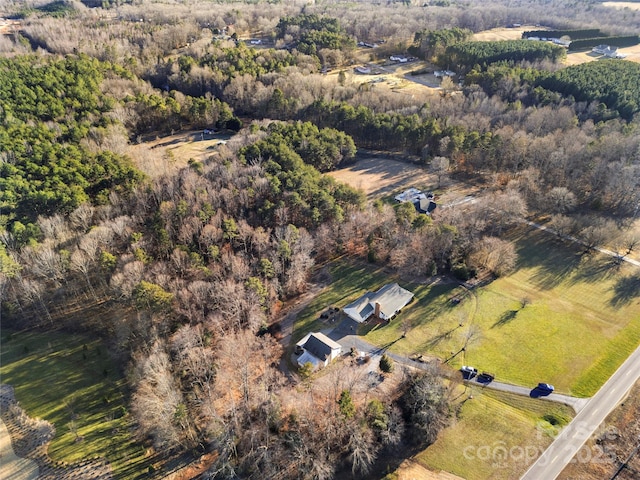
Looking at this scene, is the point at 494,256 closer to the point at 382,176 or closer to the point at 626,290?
the point at 626,290

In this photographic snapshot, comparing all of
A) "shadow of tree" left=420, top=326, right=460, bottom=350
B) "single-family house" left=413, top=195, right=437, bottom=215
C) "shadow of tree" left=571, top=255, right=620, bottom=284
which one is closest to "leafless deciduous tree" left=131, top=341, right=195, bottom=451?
"shadow of tree" left=420, top=326, right=460, bottom=350

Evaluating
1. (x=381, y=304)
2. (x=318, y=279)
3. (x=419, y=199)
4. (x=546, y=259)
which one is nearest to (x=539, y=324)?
(x=546, y=259)

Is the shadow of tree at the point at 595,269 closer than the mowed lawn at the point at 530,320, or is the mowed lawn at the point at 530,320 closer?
the mowed lawn at the point at 530,320

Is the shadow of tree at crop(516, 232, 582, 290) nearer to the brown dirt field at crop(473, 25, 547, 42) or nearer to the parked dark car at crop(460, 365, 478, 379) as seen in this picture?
the parked dark car at crop(460, 365, 478, 379)

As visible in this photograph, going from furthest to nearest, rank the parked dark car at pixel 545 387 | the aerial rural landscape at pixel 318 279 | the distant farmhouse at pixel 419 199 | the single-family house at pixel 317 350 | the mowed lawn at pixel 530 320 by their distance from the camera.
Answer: the distant farmhouse at pixel 419 199
the mowed lawn at pixel 530 320
the single-family house at pixel 317 350
the parked dark car at pixel 545 387
the aerial rural landscape at pixel 318 279

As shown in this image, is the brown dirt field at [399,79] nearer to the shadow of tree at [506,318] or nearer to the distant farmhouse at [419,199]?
the distant farmhouse at [419,199]

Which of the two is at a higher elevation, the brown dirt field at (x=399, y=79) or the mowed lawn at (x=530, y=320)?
the brown dirt field at (x=399, y=79)

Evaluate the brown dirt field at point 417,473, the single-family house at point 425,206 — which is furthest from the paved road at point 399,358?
the single-family house at point 425,206
